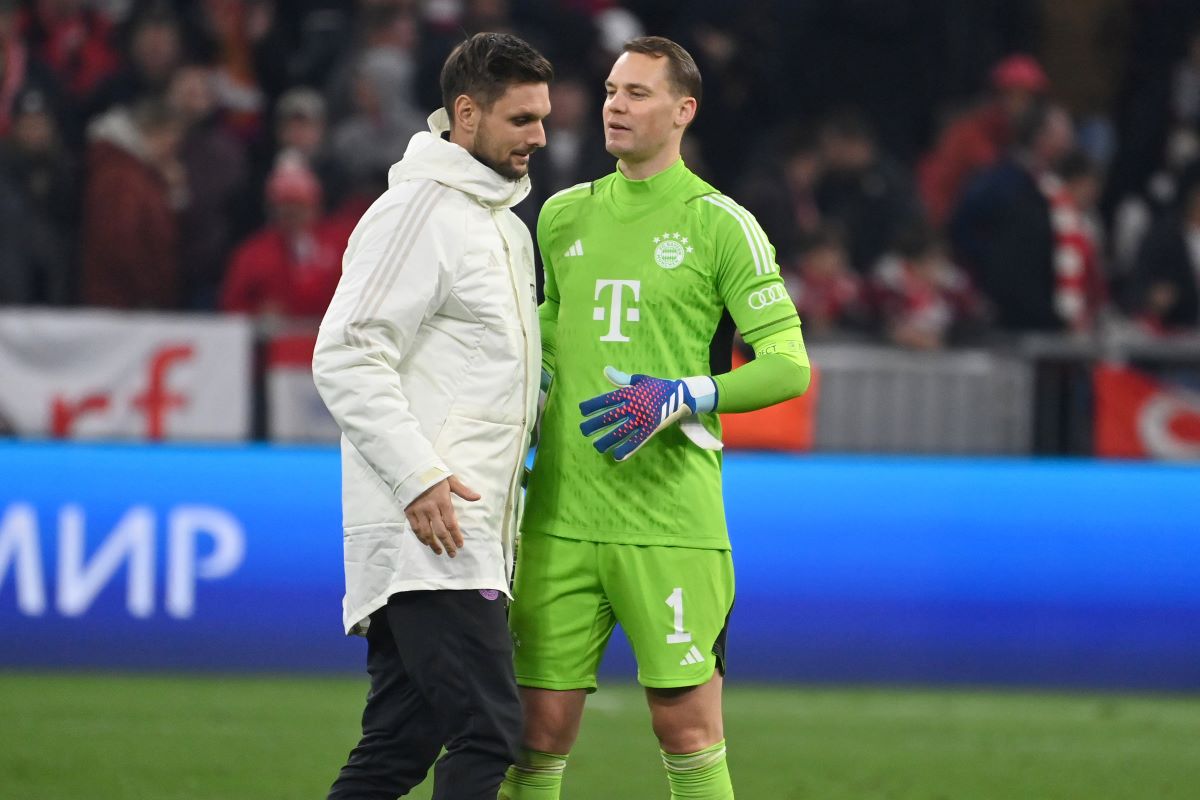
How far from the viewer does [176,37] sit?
11.9 meters

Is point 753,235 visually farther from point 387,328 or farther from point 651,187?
point 387,328

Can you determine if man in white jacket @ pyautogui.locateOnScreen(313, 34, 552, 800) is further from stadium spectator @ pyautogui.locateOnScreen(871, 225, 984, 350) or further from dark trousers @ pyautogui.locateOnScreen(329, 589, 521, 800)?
stadium spectator @ pyautogui.locateOnScreen(871, 225, 984, 350)

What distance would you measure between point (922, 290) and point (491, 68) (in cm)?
718

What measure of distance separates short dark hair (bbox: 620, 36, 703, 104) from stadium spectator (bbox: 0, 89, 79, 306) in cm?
662

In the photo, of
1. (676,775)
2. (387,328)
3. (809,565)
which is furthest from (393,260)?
(809,565)

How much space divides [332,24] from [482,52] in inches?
329

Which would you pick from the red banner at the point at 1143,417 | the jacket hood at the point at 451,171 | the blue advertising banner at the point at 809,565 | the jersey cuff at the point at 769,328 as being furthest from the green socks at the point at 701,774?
the red banner at the point at 1143,417

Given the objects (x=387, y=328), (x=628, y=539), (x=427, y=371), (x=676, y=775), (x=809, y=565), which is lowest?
(x=809, y=565)

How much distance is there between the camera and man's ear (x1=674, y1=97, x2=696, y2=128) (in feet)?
16.5

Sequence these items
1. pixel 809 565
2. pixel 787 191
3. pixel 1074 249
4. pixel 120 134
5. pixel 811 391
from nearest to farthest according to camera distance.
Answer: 1. pixel 809 565
2. pixel 811 391
3. pixel 120 134
4. pixel 1074 249
5. pixel 787 191

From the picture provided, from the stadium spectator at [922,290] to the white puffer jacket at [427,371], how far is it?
6.68 meters

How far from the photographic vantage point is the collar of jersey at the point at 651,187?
16.6ft

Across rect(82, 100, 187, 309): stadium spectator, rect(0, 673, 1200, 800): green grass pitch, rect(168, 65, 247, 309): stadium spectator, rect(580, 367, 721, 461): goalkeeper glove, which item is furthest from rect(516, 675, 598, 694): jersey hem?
rect(168, 65, 247, 309): stadium spectator

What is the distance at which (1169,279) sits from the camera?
12.2 meters
